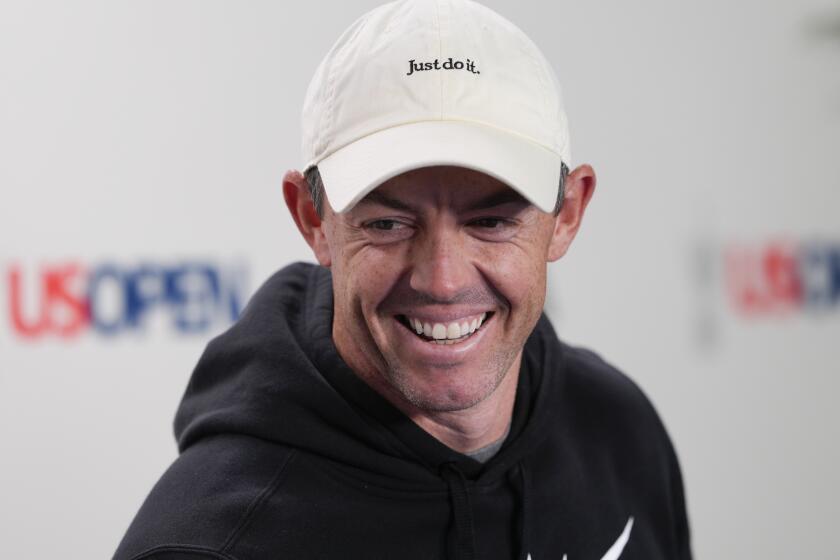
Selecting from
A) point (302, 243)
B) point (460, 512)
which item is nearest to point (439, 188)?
point (460, 512)

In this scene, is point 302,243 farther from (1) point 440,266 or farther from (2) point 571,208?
(1) point 440,266

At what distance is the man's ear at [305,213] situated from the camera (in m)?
0.86

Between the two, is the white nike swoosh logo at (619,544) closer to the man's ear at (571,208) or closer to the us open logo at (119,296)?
the man's ear at (571,208)

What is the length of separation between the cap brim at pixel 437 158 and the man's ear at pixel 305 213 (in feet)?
0.33

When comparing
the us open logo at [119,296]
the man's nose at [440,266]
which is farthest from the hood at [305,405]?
the us open logo at [119,296]

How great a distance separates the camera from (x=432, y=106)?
0.74 metres

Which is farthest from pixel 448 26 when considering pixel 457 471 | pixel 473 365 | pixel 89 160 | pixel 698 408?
pixel 698 408

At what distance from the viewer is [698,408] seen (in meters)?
2.17

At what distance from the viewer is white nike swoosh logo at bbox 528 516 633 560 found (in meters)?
0.94

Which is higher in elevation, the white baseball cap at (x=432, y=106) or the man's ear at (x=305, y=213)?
the white baseball cap at (x=432, y=106)

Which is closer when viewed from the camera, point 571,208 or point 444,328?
point 444,328

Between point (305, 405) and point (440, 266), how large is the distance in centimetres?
18

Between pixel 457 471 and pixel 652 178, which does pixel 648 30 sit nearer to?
pixel 652 178

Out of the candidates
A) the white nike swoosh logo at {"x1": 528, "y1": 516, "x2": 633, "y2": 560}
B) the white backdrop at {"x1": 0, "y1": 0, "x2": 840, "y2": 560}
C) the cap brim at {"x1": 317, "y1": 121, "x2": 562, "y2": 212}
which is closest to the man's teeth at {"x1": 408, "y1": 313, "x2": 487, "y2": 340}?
the cap brim at {"x1": 317, "y1": 121, "x2": 562, "y2": 212}
